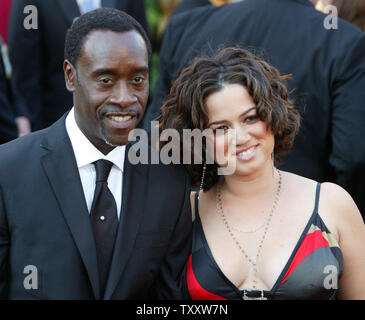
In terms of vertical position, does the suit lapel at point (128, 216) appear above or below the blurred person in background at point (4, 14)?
below

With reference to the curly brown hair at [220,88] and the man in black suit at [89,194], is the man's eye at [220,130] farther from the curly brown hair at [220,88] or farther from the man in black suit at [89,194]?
the man in black suit at [89,194]

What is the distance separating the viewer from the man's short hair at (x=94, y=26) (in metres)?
2.37

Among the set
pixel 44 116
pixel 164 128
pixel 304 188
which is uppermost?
pixel 44 116

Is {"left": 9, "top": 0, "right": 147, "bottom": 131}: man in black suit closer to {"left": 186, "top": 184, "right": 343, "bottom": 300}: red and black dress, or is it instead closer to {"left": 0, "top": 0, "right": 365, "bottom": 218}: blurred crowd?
{"left": 0, "top": 0, "right": 365, "bottom": 218}: blurred crowd

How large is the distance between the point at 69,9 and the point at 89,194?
78.7 inches

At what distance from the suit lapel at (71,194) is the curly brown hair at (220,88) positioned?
0.57 m

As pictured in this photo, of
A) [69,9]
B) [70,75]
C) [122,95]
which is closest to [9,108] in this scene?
[69,9]

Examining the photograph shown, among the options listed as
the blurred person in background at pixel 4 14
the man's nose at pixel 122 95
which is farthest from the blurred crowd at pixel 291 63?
the man's nose at pixel 122 95

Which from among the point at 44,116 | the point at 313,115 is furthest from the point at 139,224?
the point at 44,116

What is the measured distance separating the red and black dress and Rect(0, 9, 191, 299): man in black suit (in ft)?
0.75

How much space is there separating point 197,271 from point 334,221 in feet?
2.01

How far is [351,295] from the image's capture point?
2.72 metres

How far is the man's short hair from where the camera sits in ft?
7.76
